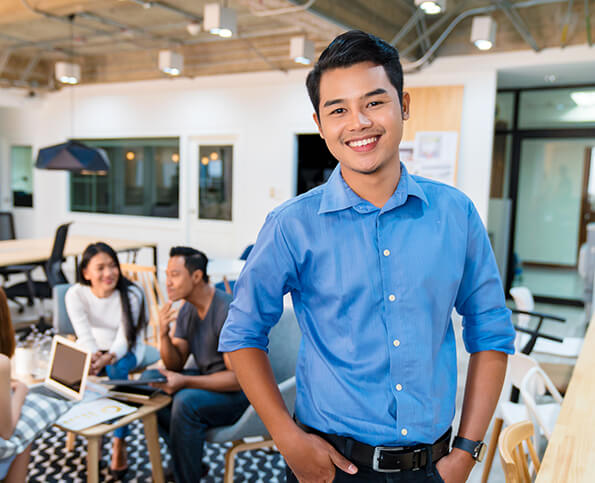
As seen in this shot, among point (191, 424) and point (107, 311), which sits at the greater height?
point (107, 311)

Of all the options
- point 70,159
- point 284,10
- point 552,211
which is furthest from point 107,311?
point 552,211

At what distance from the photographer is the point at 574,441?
148 centimetres

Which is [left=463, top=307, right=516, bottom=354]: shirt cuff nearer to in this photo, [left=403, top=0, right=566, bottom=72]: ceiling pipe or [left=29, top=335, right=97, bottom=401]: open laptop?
[left=29, top=335, right=97, bottom=401]: open laptop

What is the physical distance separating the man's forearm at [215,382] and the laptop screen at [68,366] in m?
0.46

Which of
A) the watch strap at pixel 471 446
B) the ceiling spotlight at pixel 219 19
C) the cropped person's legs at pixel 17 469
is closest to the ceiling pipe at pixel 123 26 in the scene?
the ceiling spotlight at pixel 219 19

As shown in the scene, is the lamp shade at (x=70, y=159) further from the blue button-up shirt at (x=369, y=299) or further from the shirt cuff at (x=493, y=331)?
Result: the shirt cuff at (x=493, y=331)

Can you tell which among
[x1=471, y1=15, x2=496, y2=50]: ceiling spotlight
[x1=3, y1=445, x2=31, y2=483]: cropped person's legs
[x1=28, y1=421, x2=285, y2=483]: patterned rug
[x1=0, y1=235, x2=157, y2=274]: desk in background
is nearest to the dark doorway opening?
[x1=0, y1=235, x2=157, y2=274]: desk in background

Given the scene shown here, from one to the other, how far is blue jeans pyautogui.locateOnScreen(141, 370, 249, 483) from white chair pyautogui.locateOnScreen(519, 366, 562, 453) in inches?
51.0

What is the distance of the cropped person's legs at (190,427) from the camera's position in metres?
2.33

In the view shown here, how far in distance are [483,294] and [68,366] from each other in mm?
1864

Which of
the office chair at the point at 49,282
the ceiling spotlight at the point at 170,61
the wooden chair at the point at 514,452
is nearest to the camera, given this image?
the wooden chair at the point at 514,452

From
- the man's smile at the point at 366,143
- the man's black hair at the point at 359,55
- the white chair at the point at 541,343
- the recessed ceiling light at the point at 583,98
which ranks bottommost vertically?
the white chair at the point at 541,343

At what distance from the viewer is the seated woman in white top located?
3.05m

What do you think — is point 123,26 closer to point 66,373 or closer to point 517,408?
point 66,373
